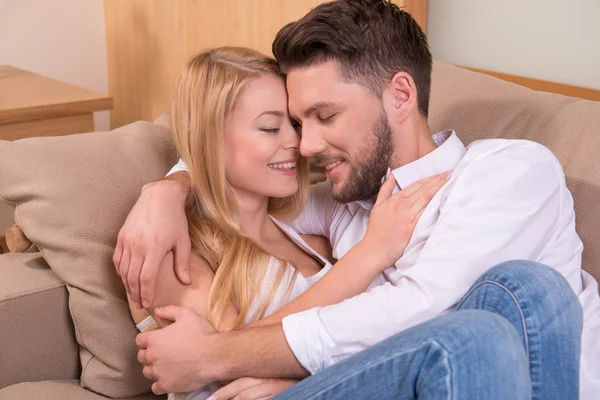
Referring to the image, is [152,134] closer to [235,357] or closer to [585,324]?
[235,357]

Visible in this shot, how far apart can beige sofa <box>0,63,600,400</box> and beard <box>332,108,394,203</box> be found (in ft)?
0.62

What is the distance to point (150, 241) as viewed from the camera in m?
1.37

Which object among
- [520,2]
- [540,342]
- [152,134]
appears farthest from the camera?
[520,2]

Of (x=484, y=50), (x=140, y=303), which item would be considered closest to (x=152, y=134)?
(x=140, y=303)

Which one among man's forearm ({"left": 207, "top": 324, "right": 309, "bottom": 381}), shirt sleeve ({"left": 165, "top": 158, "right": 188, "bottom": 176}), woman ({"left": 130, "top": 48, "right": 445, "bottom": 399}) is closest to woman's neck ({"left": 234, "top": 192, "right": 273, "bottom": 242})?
woman ({"left": 130, "top": 48, "right": 445, "bottom": 399})

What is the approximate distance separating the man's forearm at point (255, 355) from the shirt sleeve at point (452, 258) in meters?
0.02

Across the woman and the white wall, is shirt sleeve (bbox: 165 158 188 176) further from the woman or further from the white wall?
the white wall

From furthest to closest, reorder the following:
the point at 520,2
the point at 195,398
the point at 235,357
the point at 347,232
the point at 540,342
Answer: the point at 520,2, the point at 347,232, the point at 195,398, the point at 235,357, the point at 540,342

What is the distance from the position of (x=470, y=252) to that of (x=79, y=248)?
70cm

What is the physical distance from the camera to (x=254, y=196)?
5.27 feet

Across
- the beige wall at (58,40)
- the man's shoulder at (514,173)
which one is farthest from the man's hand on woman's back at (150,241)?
the beige wall at (58,40)

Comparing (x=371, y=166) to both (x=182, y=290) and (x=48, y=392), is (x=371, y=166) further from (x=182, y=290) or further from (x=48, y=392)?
(x=48, y=392)

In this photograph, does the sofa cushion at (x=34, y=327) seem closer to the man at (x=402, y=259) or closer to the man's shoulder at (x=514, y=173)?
the man at (x=402, y=259)

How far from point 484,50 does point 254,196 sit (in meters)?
0.77
